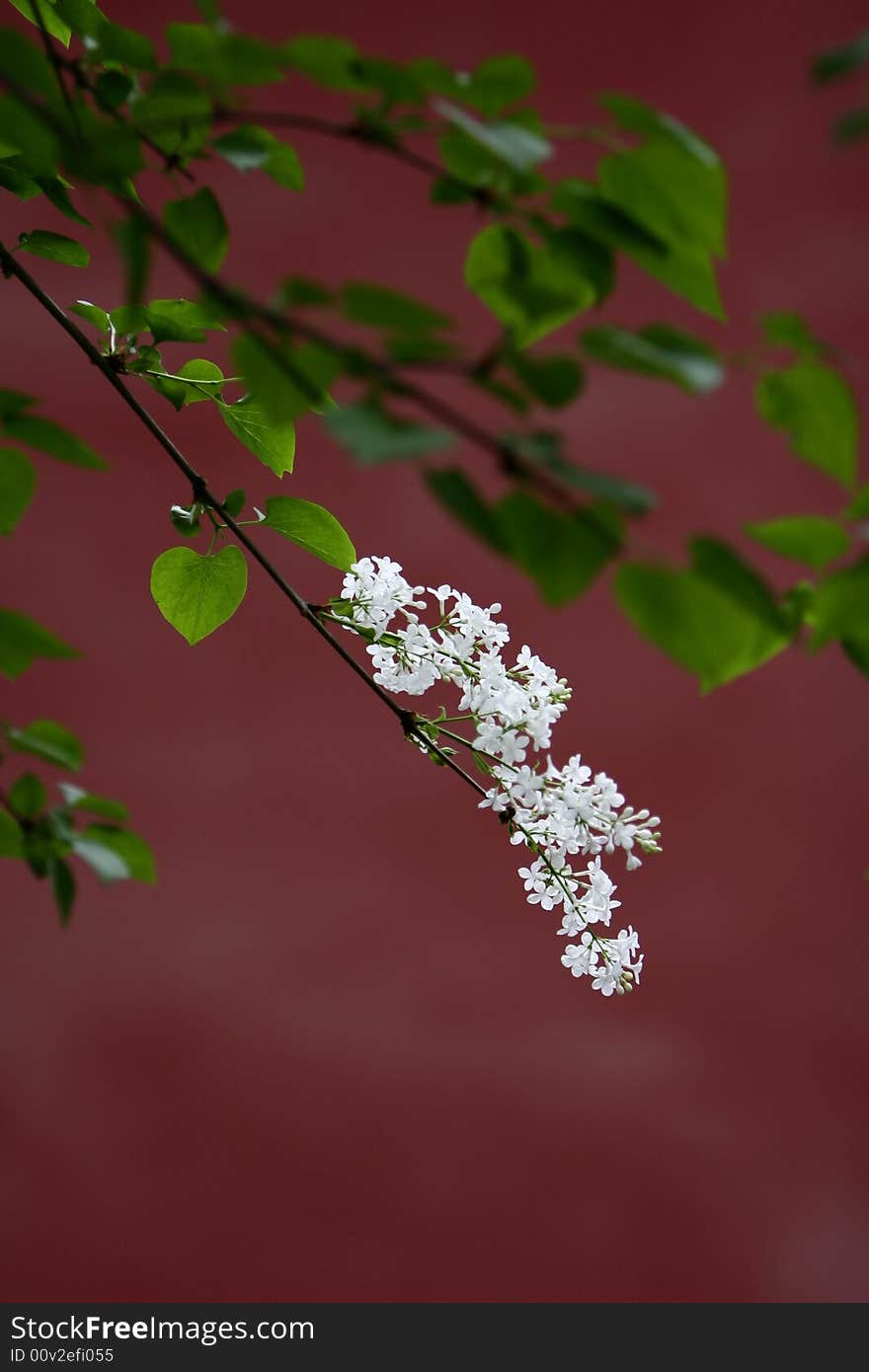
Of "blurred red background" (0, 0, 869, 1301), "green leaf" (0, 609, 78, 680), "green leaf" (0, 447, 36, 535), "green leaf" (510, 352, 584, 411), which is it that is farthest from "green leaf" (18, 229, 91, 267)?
"blurred red background" (0, 0, 869, 1301)

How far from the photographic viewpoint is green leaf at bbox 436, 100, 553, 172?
291mm

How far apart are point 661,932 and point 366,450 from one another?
2.11m

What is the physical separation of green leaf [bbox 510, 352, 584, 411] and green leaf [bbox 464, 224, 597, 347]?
0.07ft

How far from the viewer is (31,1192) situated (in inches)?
83.4

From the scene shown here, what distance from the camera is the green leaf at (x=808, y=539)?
0.30m

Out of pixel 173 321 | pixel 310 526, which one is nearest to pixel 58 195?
pixel 173 321

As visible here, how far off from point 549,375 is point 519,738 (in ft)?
0.89

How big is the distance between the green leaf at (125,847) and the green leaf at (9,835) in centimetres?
2

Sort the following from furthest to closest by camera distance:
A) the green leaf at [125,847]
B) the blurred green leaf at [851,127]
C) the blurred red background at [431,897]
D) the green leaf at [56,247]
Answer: the blurred red background at [431,897], the green leaf at [56,247], the green leaf at [125,847], the blurred green leaf at [851,127]

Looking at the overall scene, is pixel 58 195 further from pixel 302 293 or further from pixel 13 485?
pixel 302 293

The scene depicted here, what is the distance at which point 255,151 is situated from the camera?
1.23ft

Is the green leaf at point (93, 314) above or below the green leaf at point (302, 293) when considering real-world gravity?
above

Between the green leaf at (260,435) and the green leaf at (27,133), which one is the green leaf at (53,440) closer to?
the green leaf at (27,133)

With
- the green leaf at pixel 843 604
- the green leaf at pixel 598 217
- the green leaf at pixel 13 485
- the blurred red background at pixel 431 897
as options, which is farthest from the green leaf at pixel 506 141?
the blurred red background at pixel 431 897
